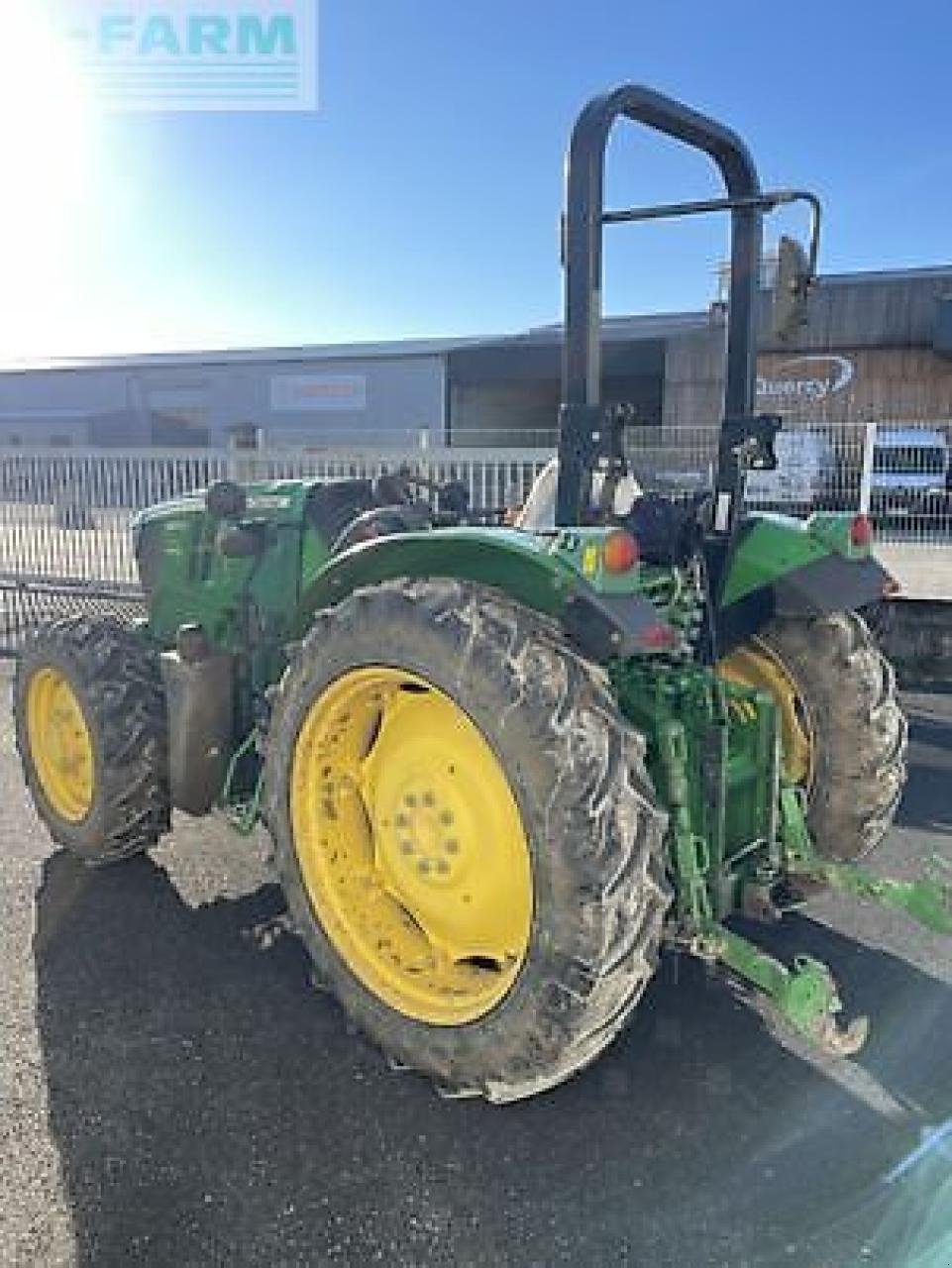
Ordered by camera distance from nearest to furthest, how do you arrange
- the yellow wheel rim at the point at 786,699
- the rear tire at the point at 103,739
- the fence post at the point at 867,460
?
the yellow wheel rim at the point at 786,699 < the rear tire at the point at 103,739 < the fence post at the point at 867,460

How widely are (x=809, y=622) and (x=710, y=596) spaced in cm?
44

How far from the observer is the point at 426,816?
2.45m

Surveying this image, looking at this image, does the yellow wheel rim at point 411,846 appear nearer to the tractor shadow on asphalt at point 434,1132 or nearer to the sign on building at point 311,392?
the tractor shadow on asphalt at point 434,1132

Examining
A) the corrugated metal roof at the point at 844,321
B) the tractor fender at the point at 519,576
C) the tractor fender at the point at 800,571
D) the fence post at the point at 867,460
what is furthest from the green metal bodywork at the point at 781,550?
the corrugated metal roof at the point at 844,321

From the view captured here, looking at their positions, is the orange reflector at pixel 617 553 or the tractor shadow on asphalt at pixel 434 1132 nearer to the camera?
the tractor shadow on asphalt at pixel 434 1132

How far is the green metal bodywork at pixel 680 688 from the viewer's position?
218cm

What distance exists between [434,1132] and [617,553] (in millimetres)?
1475

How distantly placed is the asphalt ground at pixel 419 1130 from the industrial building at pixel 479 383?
23.6ft

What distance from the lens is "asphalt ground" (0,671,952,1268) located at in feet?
6.29

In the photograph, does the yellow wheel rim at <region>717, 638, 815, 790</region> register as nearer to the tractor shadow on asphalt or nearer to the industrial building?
the tractor shadow on asphalt

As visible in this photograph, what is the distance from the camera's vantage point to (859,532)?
2896mm

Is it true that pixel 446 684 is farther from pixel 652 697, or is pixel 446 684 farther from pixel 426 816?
pixel 652 697

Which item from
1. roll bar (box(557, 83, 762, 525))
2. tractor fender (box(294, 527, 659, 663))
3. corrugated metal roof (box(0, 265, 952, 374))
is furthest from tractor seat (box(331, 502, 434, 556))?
corrugated metal roof (box(0, 265, 952, 374))

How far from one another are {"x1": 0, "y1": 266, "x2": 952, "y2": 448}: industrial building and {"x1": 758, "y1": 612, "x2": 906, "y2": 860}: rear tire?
23.4 ft
